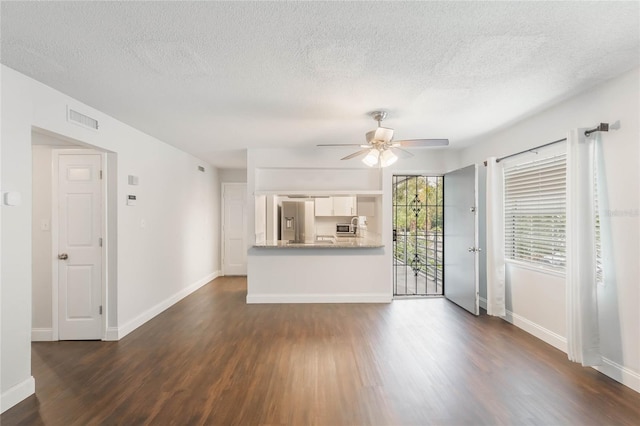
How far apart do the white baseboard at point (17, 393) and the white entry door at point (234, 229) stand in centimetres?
463

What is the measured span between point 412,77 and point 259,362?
2845 mm

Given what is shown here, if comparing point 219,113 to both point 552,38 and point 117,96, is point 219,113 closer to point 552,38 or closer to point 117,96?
point 117,96

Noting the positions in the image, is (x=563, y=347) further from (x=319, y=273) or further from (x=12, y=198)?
(x=12, y=198)

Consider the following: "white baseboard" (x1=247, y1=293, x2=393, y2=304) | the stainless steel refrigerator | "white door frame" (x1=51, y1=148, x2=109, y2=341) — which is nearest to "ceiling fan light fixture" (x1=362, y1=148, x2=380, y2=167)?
"white baseboard" (x1=247, y1=293, x2=393, y2=304)

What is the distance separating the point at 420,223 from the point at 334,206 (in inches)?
68.6

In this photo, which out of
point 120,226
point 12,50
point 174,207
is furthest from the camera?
point 174,207

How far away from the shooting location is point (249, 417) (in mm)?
2072

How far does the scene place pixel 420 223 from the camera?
603cm

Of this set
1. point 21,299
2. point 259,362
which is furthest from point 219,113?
point 259,362

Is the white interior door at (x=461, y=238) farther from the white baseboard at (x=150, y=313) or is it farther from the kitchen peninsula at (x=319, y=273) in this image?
the white baseboard at (x=150, y=313)

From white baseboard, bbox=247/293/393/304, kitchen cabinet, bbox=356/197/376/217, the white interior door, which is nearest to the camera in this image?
the white interior door

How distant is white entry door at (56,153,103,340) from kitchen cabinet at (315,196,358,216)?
379cm

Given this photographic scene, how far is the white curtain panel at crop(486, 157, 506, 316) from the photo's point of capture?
3.96 m

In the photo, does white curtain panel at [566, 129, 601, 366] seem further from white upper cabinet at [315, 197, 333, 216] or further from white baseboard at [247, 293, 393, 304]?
white upper cabinet at [315, 197, 333, 216]
